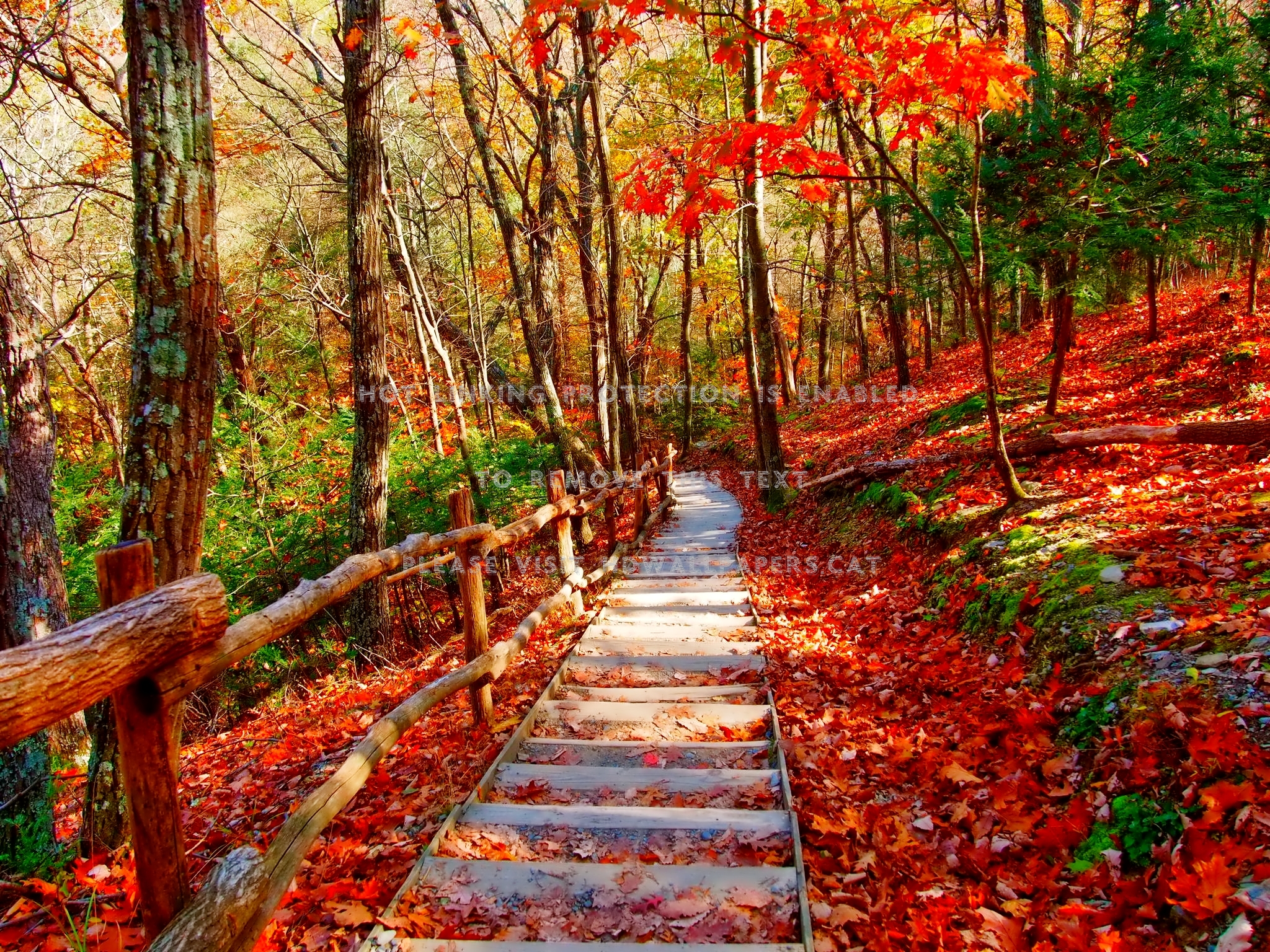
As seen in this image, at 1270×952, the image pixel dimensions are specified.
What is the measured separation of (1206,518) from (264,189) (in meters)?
20.7

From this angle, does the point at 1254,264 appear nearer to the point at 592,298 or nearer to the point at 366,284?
the point at 592,298

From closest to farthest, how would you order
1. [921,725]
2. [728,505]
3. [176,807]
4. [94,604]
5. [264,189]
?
[176,807]
[921,725]
[94,604]
[728,505]
[264,189]

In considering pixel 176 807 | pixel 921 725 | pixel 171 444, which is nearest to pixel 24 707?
pixel 176 807

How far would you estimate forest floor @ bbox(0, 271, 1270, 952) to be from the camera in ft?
7.82

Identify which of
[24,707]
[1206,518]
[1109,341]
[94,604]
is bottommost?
[94,604]

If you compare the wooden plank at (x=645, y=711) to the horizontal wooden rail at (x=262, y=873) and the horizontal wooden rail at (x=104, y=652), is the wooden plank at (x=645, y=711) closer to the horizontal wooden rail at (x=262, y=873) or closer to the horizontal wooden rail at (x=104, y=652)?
the horizontal wooden rail at (x=262, y=873)

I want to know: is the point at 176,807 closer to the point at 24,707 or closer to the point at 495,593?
the point at 24,707

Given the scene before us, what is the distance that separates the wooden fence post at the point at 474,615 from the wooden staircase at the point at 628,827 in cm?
38

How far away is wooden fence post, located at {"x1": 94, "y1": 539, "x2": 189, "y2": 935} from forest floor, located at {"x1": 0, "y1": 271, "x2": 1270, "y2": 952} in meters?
0.66

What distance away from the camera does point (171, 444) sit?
3246mm

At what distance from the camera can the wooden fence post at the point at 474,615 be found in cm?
434

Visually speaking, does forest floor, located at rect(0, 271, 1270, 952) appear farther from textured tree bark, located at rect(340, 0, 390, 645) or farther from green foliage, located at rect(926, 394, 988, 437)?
green foliage, located at rect(926, 394, 988, 437)

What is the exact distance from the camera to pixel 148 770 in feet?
6.23

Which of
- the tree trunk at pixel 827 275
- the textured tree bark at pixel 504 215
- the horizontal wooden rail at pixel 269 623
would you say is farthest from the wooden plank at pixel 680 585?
the tree trunk at pixel 827 275
